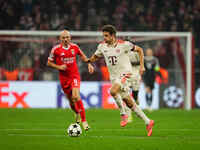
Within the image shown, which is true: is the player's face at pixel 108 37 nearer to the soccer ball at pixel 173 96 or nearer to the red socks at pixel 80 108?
the red socks at pixel 80 108

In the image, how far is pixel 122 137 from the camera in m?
9.52

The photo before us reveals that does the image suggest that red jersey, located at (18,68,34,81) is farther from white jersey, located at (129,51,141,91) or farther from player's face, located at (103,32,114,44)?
player's face, located at (103,32,114,44)

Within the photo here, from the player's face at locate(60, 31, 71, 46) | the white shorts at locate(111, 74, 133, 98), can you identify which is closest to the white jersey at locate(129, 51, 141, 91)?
the player's face at locate(60, 31, 71, 46)

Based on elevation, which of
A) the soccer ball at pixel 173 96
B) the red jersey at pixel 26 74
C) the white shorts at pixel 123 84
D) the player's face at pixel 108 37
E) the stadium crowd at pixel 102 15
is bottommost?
the soccer ball at pixel 173 96

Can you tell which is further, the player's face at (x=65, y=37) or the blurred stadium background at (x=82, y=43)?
the blurred stadium background at (x=82, y=43)

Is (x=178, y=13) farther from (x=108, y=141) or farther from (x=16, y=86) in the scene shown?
(x=108, y=141)

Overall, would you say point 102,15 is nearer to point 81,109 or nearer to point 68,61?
point 68,61

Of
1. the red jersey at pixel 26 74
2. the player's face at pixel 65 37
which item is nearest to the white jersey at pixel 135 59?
the player's face at pixel 65 37

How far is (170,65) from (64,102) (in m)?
4.52

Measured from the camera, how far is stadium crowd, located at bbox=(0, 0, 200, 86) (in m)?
22.8

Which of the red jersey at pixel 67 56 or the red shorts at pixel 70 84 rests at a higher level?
the red jersey at pixel 67 56

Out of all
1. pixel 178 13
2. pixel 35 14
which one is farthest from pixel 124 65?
pixel 178 13

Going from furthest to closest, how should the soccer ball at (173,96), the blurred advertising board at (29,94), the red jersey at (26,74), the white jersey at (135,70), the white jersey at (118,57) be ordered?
the soccer ball at (173,96), the red jersey at (26,74), the blurred advertising board at (29,94), the white jersey at (135,70), the white jersey at (118,57)

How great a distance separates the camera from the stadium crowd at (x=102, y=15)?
22766 millimetres
